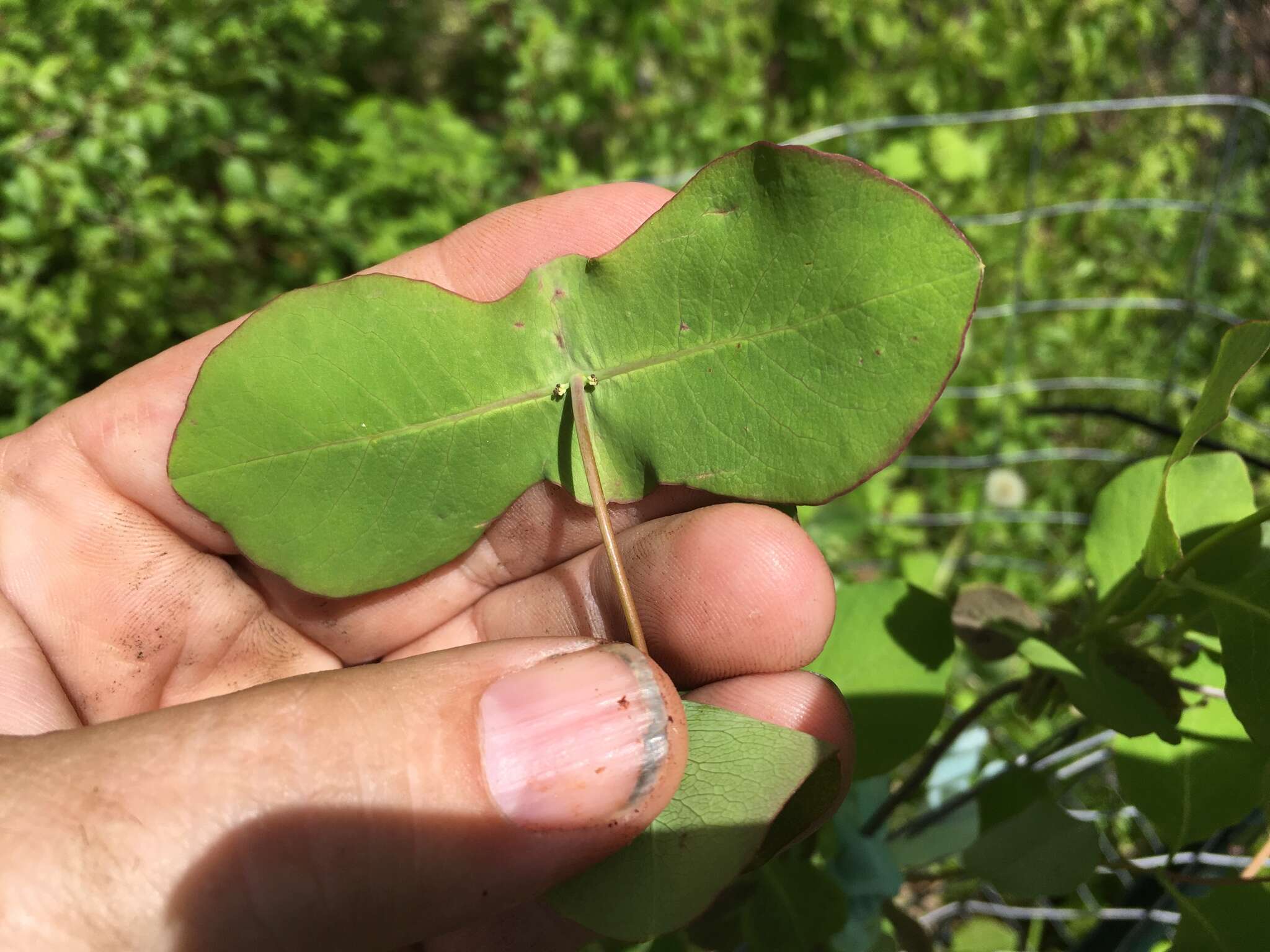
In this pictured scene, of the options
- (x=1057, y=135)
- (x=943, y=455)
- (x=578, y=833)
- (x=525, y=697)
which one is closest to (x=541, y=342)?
(x=525, y=697)

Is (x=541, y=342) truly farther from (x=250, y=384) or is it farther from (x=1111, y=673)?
(x=1111, y=673)

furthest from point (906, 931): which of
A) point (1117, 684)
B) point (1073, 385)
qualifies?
point (1073, 385)

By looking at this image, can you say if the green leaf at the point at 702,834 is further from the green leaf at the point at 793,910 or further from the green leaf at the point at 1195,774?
the green leaf at the point at 1195,774

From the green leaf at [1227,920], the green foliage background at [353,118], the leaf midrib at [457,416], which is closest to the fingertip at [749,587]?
the leaf midrib at [457,416]

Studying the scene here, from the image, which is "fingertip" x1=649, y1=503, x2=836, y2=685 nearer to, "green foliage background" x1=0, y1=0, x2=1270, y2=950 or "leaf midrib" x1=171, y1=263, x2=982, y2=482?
"leaf midrib" x1=171, y1=263, x2=982, y2=482

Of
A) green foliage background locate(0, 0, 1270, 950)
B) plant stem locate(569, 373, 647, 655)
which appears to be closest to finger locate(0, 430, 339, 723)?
plant stem locate(569, 373, 647, 655)

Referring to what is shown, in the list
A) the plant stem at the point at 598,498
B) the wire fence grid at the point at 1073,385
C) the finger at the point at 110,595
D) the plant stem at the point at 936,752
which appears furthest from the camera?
the wire fence grid at the point at 1073,385
